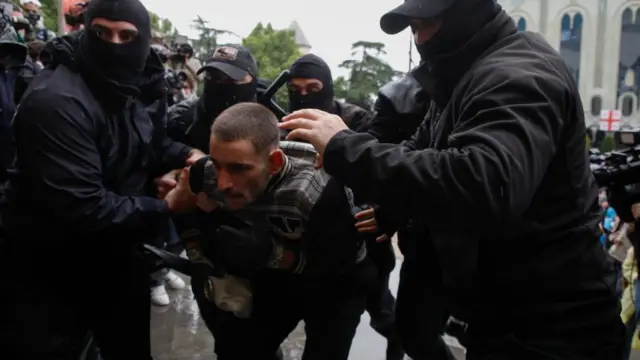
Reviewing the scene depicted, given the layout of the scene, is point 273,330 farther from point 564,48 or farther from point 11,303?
point 564,48

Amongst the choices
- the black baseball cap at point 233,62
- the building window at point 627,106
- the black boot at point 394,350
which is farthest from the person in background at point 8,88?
the building window at point 627,106

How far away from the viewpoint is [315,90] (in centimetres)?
403

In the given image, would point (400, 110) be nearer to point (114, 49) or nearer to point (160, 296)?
point (114, 49)

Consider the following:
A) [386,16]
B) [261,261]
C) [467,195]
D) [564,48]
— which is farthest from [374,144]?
[564,48]

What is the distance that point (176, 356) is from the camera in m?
4.08

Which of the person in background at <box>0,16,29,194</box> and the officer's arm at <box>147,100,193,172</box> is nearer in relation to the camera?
the officer's arm at <box>147,100,193,172</box>

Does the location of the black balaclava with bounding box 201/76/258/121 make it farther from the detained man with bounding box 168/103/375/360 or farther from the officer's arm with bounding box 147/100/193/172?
the detained man with bounding box 168/103/375/360

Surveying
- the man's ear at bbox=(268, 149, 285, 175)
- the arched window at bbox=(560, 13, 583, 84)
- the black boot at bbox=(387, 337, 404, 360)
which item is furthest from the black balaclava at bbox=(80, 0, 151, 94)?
the arched window at bbox=(560, 13, 583, 84)

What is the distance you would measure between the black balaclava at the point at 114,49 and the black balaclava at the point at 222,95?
96 cm

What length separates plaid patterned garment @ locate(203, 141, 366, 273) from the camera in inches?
97.0

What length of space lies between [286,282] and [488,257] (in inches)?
41.8

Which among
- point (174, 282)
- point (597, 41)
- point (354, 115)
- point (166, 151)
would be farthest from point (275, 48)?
point (166, 151)

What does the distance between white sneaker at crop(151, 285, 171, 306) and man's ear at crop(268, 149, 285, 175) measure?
10.0 feet

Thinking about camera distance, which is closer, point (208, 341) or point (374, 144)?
point (374, 144)
